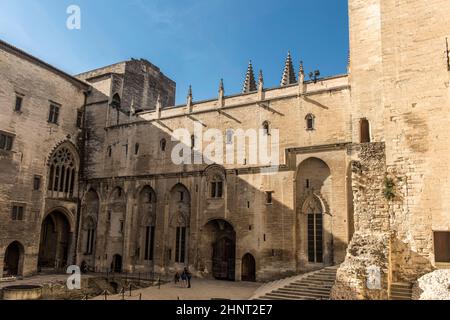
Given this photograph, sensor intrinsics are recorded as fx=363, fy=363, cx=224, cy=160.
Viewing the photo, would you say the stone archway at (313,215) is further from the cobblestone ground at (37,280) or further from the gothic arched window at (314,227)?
the cobblestone ground at (37,280)

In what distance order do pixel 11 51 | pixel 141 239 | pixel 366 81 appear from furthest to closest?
pixel 141 239 < pixel 11 51 < pixel 366 81

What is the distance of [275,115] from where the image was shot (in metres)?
23.0

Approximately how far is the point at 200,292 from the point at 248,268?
4927mm

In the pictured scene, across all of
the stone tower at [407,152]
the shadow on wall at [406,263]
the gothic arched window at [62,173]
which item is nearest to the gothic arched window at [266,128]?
the stone tower at [407,152]

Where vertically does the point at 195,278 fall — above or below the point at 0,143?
below

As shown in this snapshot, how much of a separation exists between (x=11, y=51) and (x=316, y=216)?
74.7 ft

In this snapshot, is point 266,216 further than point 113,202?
No

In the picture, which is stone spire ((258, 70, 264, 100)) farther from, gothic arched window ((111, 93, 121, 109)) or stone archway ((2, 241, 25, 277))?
stone archway ((2, 241, 25, 277))

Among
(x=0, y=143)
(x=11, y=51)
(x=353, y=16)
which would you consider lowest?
(x=0, y=143)

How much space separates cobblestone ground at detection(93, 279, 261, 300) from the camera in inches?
672

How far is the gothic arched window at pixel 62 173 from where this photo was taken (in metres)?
27.3

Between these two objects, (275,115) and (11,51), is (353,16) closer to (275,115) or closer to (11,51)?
(275,115)

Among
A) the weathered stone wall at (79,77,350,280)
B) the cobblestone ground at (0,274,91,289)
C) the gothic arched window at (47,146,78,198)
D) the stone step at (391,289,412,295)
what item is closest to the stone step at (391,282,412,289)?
the stone step at (391,289,412,295)

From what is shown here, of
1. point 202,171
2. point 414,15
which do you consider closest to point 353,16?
point 414,15
